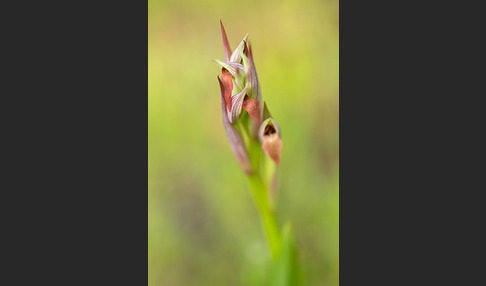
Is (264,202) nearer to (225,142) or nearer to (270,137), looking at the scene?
(270,137)

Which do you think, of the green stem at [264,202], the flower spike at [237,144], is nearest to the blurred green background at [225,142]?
the green stem at [264,202]

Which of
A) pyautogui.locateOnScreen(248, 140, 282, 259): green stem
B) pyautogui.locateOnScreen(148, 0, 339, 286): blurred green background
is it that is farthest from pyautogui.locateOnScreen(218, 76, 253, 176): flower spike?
pyautogui.locateOnScreen(148, 0, 339, 286): blurred green background

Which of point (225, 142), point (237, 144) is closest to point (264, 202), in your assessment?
point (237, 144)

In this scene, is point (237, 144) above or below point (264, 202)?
above

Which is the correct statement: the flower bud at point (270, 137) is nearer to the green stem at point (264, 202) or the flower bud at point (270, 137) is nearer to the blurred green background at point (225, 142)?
the green stem at point (264, 202)

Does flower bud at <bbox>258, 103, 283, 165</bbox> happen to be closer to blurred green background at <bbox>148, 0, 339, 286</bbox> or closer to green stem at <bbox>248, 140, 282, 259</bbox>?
green stem at <bbox>248, 140, 282, 259</bbox>

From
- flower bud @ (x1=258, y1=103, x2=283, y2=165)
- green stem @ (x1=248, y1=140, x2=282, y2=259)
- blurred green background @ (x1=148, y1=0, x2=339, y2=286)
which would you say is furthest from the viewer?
blurred green background @ (x1=148, y1=0, x2=339, y2=286)

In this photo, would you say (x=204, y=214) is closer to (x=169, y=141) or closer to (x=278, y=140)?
(x=169, y=141)

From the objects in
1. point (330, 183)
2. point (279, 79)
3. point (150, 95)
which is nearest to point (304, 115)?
point (279, 79)

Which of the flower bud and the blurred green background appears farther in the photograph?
the blurred green background
